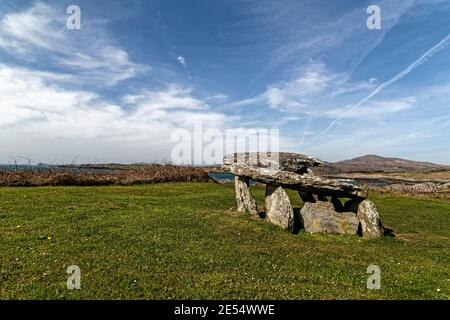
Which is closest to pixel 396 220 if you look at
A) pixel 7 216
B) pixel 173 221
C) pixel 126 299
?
pixel 173 221

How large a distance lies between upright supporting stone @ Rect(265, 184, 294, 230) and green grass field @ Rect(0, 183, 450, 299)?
851mm

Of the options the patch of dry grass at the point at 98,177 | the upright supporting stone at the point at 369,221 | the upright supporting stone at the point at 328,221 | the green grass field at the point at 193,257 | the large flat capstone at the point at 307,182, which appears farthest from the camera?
the patch of dry grass at the point at 98,177

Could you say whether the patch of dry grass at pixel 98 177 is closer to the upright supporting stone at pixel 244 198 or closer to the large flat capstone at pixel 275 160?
the large flat capstone at pixel 275 160

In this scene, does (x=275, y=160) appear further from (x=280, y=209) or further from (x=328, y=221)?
(x=328, y=221)

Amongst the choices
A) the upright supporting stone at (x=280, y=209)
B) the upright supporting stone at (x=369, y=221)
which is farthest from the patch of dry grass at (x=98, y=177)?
the upright supporting stone at (x=369, y=221)

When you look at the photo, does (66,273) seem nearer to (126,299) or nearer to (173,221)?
(126,299)

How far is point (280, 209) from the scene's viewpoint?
21125 millimetres

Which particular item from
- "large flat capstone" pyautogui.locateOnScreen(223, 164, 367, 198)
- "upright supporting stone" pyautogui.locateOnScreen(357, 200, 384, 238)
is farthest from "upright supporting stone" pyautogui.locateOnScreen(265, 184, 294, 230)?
"upright supporting stone" pyautogui.locateOnScreen(357, 200, 384, 238)

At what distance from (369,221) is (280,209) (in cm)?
550

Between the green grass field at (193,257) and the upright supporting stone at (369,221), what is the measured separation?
0.68 meters

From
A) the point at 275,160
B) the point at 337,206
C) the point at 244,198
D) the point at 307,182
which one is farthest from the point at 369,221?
the point at 244,198

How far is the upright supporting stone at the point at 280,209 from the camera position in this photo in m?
20.7

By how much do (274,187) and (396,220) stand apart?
12.5 meters
